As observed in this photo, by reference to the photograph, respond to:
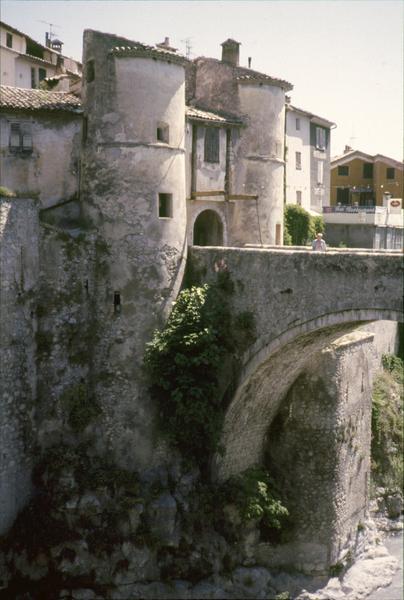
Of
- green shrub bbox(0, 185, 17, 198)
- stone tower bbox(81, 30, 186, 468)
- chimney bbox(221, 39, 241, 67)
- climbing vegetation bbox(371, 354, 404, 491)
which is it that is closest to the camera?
green shrub bbox(0, 185, 17, 198)

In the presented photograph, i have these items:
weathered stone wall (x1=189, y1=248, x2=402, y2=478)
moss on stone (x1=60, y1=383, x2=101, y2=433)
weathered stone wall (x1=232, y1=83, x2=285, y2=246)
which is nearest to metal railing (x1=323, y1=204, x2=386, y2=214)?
weathered stone wall (x1=232, y1=83, x2=285, y2=246)

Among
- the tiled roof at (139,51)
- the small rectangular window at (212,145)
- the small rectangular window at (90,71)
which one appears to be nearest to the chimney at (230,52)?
the small rectangular window at (212,145)

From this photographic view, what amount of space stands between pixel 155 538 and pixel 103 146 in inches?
429

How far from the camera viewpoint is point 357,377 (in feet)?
78.2

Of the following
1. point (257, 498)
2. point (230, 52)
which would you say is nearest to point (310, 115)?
point (230, 52)

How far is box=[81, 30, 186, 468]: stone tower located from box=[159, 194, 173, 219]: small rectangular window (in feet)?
0.09

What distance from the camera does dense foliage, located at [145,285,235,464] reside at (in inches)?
787

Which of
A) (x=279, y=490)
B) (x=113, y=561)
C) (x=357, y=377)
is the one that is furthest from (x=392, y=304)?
(x=113, y=561)

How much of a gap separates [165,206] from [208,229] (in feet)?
18.0

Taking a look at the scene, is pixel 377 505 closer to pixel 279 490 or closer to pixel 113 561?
pixel 279 490

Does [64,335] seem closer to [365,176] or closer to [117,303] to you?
[117,303]

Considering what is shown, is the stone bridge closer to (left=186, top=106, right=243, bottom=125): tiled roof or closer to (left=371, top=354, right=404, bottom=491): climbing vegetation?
(left=371, top=354, right=404, bottom=491): climbing vegetation

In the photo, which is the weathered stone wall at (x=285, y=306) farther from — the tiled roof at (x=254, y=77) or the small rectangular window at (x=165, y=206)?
the tiled roof at (x=254, y=77)

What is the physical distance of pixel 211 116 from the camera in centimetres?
2488
